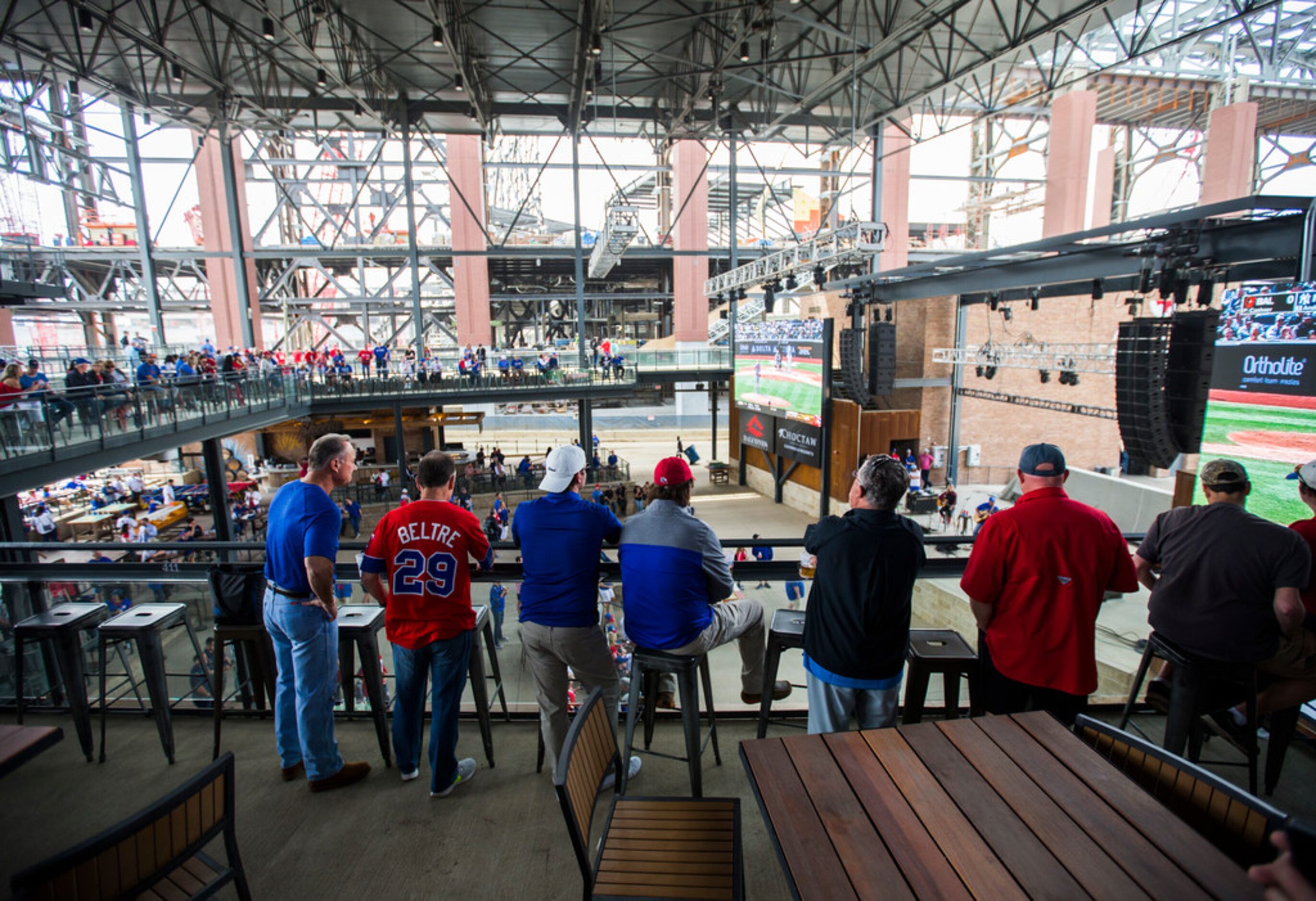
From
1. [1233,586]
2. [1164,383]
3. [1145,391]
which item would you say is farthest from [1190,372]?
[1233,586]

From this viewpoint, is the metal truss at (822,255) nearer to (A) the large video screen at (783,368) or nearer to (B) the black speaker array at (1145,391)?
(A) the large video screen at (783,368)

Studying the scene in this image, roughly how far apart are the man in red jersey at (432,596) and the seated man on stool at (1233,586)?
2.68m

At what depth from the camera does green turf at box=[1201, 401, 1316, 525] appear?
5.02 metres

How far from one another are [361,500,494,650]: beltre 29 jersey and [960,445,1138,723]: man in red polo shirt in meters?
1.94

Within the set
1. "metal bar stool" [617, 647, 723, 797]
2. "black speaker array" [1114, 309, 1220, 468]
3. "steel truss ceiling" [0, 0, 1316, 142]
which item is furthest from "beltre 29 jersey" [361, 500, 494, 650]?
"steel truss ceiling" [0, 0, 1316, 142]

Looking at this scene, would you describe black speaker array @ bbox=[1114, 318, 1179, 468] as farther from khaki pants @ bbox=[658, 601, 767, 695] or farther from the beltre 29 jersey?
the beltre 29 jersey

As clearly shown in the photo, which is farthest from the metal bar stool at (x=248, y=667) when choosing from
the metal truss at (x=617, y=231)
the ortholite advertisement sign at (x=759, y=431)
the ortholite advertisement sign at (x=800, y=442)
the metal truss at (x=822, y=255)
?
the ortholite advertisement sign at (x=759, y=431)

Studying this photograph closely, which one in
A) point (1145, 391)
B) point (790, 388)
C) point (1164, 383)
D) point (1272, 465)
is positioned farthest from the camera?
point (790, 388)

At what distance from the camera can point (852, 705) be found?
7.47 ft

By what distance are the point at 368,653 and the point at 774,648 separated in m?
1.87

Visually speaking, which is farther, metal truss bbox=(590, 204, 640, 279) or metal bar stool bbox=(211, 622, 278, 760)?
metal truss bbox=(590, 204, 640, 279)

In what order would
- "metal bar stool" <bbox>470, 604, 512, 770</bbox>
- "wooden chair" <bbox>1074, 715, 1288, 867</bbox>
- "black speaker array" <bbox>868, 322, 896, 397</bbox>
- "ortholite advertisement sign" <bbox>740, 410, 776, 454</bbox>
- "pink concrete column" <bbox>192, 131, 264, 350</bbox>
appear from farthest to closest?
"pink concrete column" <bbox>192, 131, 264, 350</bbox>
"ortholite advertisement sign" <bbox>740, 410, 776, 454</bbox>
"black speaker array" <bbox>868, 322, 896, 397</bbox>
"metal bar stool" <bbox>470, 604, 512, 770</bbox>
"wooden chair" <bbox>1074, 715, 1288, 867</bbox>

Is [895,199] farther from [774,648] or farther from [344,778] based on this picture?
[344,778]

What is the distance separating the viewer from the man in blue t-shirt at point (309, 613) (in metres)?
2.50
